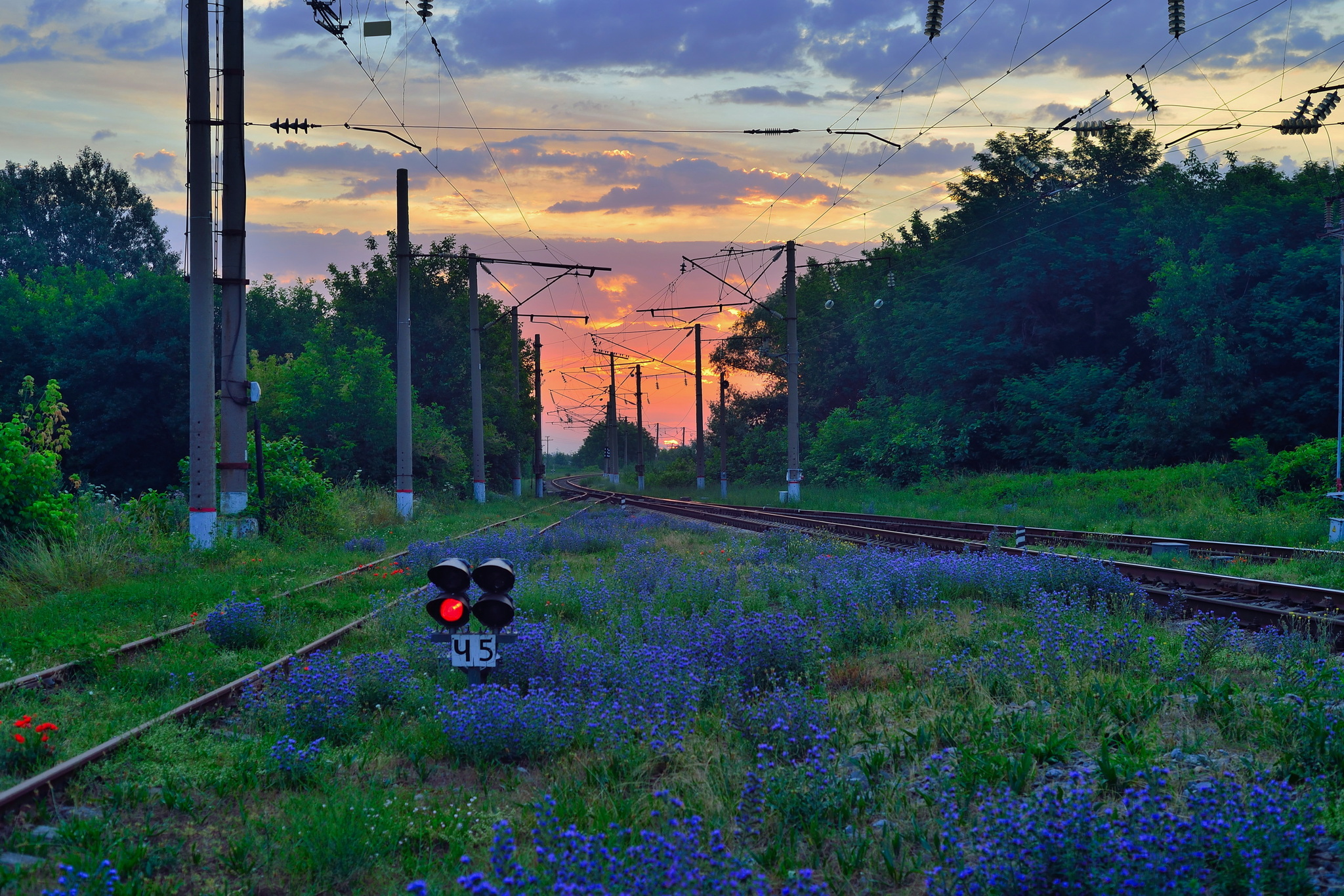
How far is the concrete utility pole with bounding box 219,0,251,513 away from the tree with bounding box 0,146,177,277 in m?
58.7

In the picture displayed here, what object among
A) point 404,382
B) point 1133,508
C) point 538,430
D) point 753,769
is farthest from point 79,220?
point 753,769

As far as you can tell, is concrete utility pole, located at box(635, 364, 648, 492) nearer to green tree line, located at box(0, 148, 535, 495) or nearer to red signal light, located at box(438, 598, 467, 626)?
green tree line, located at box(0, 148, 535, 495)

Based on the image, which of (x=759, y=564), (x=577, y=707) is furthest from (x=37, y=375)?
(x=577, y=707)

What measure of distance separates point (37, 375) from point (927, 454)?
39.9 m

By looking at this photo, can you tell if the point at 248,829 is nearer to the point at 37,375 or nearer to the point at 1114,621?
the point at 1114,621

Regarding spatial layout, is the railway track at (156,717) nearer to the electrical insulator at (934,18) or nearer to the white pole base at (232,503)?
the white pole base at (232,503)

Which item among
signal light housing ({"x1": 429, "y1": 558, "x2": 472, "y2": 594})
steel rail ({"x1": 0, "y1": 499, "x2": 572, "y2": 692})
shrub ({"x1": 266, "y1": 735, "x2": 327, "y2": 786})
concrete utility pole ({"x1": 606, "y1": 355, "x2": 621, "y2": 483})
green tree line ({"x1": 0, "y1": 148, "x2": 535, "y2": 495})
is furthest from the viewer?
concrete utility pole ({"x1": 606, "y1": 355, "x2": 621, "y2": 483})

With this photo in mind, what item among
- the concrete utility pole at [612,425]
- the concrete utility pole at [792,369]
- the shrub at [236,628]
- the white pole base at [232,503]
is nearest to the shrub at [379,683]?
the shrub at [236,628]

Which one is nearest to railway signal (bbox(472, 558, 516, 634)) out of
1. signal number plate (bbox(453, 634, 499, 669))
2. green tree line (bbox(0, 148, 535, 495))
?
signal number plate (bbox(453, 634, 499, 669))

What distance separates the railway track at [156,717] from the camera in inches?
217

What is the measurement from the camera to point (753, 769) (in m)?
5.98

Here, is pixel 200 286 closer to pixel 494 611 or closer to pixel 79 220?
pixel 494 611

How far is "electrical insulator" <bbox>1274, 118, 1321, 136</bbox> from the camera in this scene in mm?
17969

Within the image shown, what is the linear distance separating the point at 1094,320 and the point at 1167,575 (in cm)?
3591
